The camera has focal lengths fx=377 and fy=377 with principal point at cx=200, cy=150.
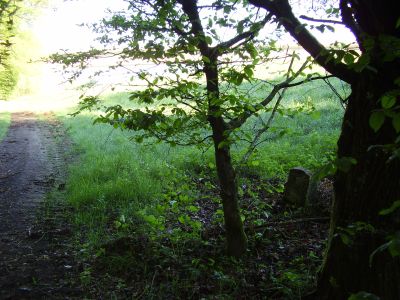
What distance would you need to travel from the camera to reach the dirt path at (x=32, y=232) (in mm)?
4664

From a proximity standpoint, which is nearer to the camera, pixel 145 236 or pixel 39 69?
pixel 145 236

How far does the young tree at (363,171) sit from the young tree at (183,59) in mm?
904

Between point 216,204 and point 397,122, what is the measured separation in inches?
241

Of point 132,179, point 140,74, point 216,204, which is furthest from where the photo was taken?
point 132,179

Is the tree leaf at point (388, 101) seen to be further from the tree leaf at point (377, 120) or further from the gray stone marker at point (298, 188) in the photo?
the gray stone marker at point (298, 188)

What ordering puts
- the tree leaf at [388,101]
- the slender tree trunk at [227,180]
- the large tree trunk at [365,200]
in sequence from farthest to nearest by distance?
the slender tree trunk at [227,180] < the large tree trunk at [365,200] < the tree leaf at [388,101]

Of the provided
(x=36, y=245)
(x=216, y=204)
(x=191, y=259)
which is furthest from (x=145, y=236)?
(x=216, y=204)

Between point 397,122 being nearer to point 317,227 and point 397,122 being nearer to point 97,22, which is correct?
point 97,22

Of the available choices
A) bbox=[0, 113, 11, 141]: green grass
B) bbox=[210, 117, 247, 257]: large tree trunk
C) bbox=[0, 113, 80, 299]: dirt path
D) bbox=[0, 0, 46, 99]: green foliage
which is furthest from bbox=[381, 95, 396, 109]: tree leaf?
bbox=[0, 113, 11, 141]: green grass

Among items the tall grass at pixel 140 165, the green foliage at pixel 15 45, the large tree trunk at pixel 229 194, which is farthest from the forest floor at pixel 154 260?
the green foliage at pixel 15 45

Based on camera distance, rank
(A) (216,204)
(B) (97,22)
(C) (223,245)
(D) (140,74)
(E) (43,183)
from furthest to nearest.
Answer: (E) (43,183), (A) (216,204), (C) (223,245), (B) (97,22), (D) (140,74)

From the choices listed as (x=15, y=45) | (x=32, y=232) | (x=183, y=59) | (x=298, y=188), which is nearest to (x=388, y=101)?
(x=183, y=59)

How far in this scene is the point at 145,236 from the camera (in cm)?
573

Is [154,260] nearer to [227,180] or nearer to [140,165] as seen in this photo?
[227,180]
